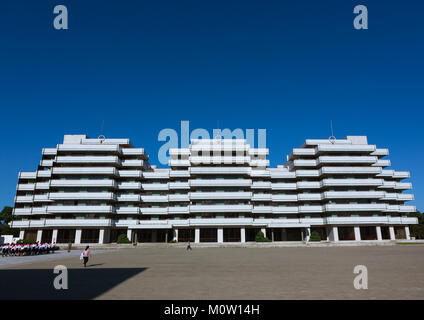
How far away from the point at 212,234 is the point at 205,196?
8.82m

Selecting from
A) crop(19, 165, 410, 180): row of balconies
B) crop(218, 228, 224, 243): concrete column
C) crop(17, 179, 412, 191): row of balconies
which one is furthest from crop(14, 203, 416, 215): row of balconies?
crop(19, 165, 410, 180): row of balconies

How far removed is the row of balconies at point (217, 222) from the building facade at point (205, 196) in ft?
0.74

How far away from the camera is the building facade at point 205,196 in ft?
201

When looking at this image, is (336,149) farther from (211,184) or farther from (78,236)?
(78,236)

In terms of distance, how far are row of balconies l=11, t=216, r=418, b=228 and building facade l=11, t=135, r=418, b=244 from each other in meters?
0.23

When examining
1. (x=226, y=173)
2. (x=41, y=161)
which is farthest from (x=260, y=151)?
(x=41, y=161)

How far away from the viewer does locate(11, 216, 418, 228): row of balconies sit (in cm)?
5934

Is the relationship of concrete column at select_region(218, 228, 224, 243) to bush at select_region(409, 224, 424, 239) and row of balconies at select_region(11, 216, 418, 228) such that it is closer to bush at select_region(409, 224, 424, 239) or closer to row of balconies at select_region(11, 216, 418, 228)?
row of balconies at select_region(11, 216, 418, 228)

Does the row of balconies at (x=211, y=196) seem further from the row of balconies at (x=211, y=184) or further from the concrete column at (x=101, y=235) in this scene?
the concrete column at (x=101, y=235)

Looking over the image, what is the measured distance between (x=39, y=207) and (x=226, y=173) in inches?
1807

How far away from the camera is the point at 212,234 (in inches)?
2421

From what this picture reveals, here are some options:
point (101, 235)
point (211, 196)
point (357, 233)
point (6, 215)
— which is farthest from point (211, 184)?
point (6, 215)

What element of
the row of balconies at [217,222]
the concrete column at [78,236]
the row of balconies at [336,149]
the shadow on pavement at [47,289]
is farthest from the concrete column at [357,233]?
the shadow on pavement at [47,289]
